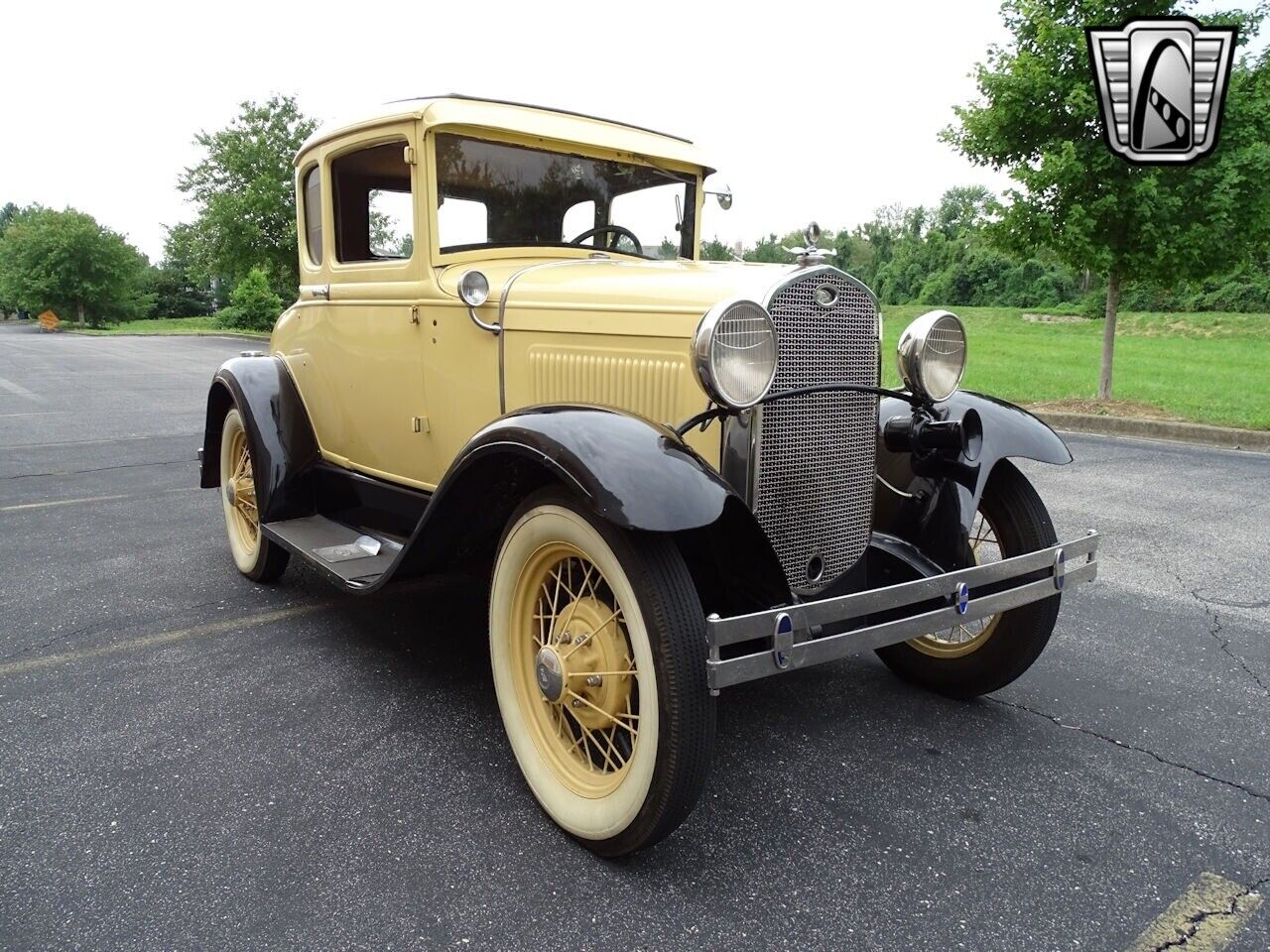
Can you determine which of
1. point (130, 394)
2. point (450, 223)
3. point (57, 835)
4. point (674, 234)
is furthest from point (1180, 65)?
point (130, 394)

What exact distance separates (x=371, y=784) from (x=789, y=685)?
1497mm

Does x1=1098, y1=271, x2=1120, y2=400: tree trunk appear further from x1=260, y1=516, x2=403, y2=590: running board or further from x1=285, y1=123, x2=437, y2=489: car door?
x1=260, y1=516, x2=403, y2=590: running board

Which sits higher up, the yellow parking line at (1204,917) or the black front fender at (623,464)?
the black front fender at (623,464)

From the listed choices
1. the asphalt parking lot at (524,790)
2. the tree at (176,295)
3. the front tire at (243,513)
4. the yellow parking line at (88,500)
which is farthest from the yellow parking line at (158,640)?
the tree at (176,295)

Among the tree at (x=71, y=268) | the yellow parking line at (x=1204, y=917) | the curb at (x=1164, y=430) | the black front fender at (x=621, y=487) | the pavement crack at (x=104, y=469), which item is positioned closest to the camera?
the yellow parking line at (x=1204, y=917)

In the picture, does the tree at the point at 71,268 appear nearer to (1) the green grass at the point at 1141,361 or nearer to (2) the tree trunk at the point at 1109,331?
(1) the green grass at the point at 1141,361

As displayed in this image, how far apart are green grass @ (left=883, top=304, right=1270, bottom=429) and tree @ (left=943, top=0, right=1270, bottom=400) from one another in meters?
1.78

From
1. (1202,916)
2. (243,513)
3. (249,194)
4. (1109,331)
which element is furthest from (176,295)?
(1202,916)

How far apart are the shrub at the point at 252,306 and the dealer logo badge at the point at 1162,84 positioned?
29100 mm

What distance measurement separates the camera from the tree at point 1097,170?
839 cm

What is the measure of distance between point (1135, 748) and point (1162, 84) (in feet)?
24.7

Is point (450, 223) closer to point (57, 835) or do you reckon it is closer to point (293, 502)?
point (293, 502)

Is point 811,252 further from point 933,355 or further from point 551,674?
point 551,674

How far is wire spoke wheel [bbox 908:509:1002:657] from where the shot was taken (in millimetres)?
2955
